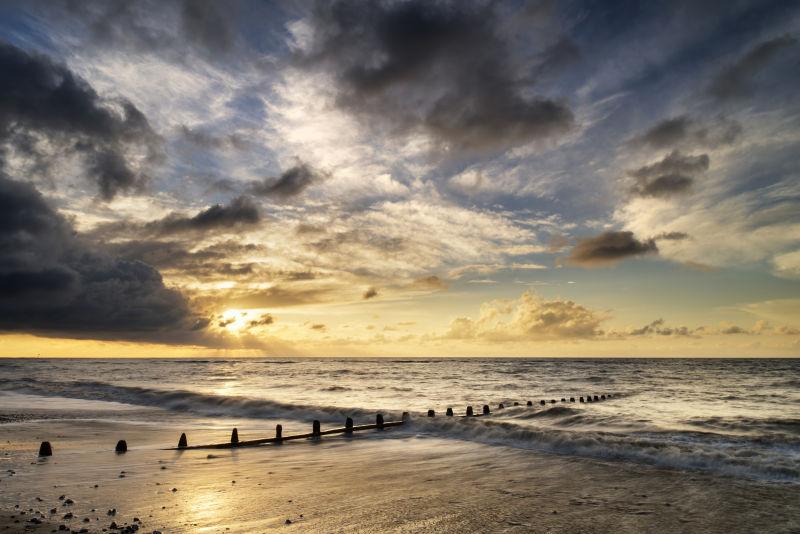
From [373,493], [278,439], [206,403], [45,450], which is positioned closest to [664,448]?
[373,493]

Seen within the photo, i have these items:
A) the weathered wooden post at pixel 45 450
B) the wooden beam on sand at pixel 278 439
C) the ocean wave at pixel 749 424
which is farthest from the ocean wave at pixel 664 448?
the weathered wooden post at pixel 45 450

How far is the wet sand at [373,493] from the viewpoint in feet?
30.9

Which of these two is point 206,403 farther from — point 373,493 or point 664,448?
point 664,448

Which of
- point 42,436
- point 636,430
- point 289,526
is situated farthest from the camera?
point 636,430

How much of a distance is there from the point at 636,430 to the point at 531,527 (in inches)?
707

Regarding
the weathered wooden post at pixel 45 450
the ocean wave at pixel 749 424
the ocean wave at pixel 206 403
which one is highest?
the weathered wooden post at pixel 45 450

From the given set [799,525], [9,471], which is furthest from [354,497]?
[9,471]

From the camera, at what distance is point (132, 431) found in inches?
974

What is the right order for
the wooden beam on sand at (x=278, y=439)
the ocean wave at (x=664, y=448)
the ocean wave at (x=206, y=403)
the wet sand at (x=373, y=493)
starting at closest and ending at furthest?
the wet sand at (x=373, y=493), the ocean wave at (x=664, y=448), the wooden beam on sand at (x=278, y=439), the ocean wave at (x=206, y=403)

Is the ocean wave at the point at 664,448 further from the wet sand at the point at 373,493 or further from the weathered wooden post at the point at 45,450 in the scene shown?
the weathered wooden post at the point at 45,450

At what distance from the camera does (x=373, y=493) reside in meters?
11.8

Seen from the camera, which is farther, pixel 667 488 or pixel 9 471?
pixel 9 471

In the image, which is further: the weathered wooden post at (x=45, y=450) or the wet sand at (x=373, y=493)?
the weathered wooden post at (x=45, y=450)

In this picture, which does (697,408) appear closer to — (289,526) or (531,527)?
(531,527)
